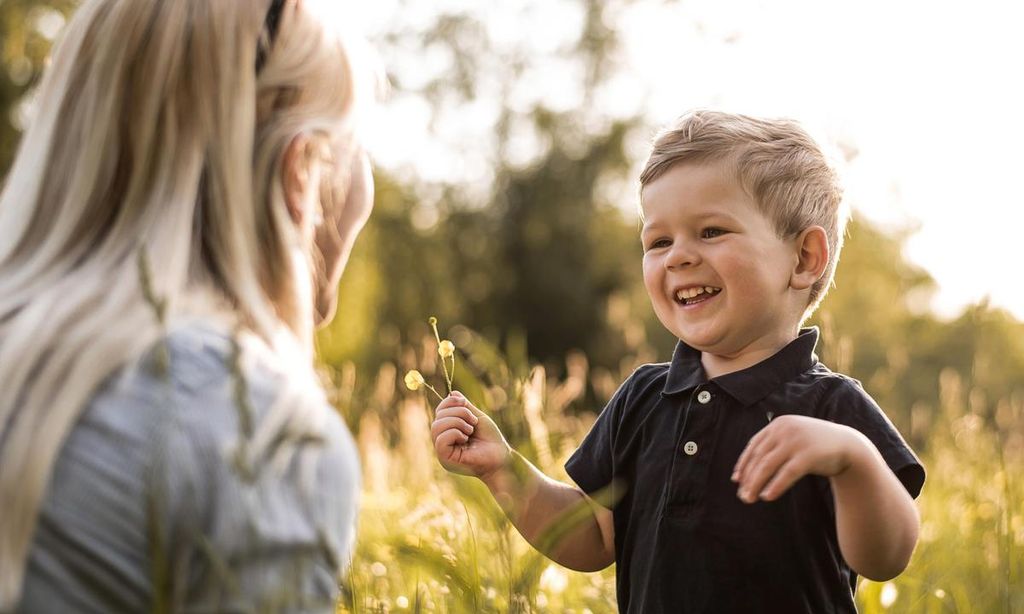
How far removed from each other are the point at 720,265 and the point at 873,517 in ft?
1.81

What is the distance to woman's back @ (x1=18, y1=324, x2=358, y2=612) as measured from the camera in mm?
1181

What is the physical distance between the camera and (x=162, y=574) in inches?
41.4

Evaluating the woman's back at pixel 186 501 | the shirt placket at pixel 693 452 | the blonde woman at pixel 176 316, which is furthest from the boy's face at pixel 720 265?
the woman's back at pixel 186 501

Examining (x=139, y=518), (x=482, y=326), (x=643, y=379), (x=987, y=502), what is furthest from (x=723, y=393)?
(x=482, y=326)

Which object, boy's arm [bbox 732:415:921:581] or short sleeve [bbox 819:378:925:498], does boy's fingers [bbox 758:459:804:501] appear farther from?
short sleeve [bbox 819:378:925:498]

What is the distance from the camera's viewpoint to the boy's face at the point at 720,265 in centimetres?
203

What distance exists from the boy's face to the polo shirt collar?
0.13 feet

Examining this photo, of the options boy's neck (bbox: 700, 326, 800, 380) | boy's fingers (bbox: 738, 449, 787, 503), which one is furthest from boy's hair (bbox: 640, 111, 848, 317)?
boy's fingers (bbox: 738, 449, 787, 503)

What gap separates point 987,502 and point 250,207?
Answer: 2636 mm

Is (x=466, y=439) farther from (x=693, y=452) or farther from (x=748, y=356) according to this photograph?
(x=748, y=356)

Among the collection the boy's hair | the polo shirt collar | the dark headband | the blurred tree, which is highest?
the blurred tree

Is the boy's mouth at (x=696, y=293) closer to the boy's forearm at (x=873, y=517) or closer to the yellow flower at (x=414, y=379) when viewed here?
the boy's forearm at (x=873, y=517)

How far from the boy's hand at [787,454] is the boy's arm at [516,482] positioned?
429 mm

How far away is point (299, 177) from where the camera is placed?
1534 mm
